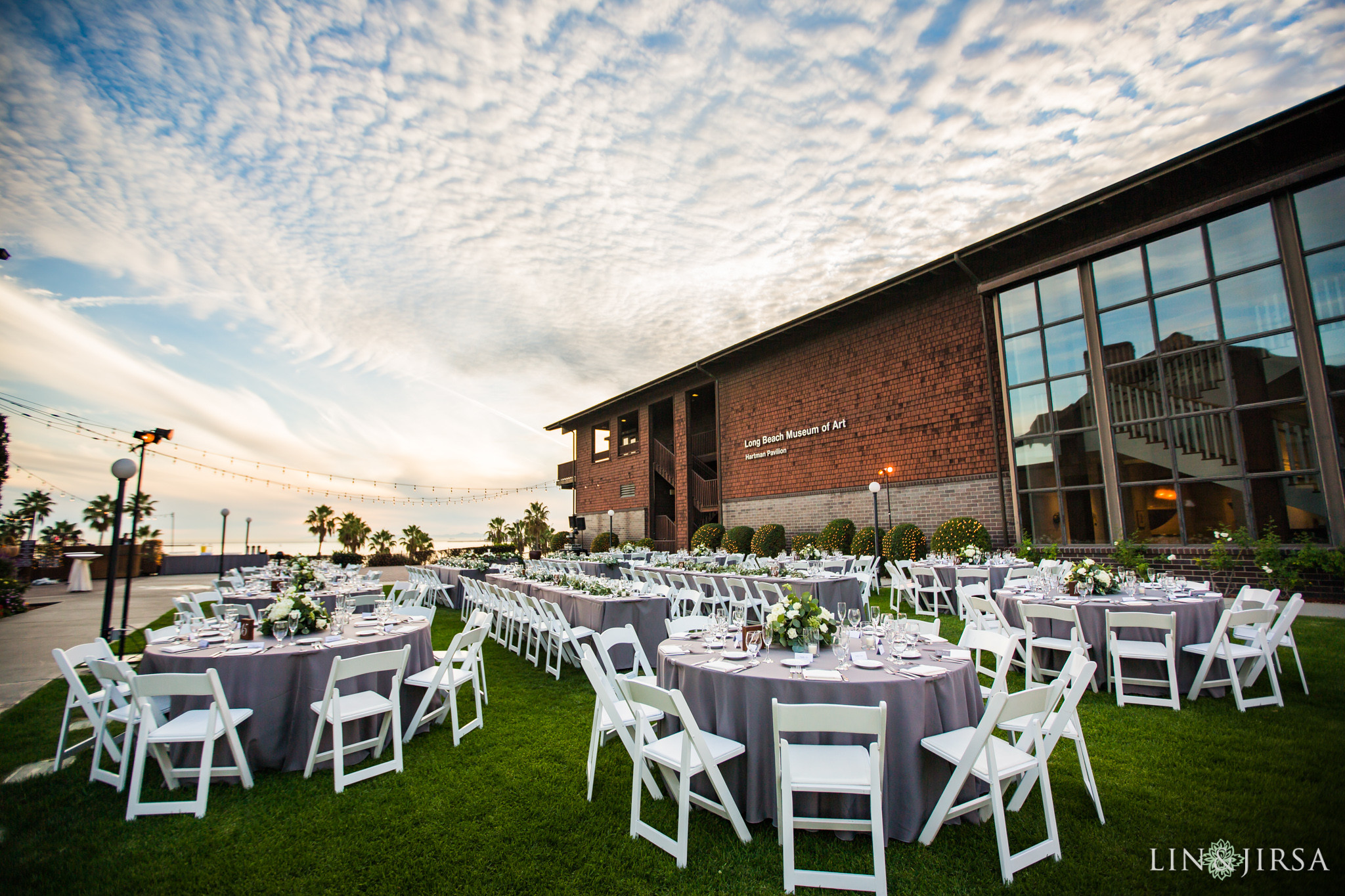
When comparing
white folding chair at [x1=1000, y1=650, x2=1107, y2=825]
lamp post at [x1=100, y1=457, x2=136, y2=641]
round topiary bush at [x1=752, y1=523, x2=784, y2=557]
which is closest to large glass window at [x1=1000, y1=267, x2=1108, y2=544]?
round topiary bush at [x1=752, y1=523, x2=784, y2=557]

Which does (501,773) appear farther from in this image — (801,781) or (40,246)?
(40,246)

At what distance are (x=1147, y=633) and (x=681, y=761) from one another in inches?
201

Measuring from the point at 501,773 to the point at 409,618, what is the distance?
1968 millimetres

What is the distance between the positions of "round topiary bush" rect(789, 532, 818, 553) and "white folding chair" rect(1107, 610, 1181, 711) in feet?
35.7

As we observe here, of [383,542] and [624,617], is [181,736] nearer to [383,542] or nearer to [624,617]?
[624,617]

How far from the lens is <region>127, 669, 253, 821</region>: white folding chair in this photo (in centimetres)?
301

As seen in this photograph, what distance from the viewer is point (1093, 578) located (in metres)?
5.77

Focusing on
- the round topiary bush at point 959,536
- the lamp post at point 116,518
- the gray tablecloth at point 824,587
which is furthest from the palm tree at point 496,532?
the lamp post at point 116,518

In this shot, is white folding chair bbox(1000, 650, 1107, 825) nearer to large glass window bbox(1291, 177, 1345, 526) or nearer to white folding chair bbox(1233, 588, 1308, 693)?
white folding chair bbox(1233, 588, 1308, 693)

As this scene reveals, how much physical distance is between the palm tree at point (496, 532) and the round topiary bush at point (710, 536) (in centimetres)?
1751

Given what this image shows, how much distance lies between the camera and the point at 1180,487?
419 inches

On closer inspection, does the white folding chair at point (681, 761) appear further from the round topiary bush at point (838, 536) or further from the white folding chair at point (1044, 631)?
the round topiary bush at point (838, 536)

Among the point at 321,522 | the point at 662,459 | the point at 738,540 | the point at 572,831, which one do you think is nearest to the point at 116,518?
the point at 572,831

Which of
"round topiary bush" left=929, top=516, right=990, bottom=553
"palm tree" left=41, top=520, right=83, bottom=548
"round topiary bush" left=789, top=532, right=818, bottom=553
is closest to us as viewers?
"round topiary bush" left=929, top=516, right=990, bottom=553
